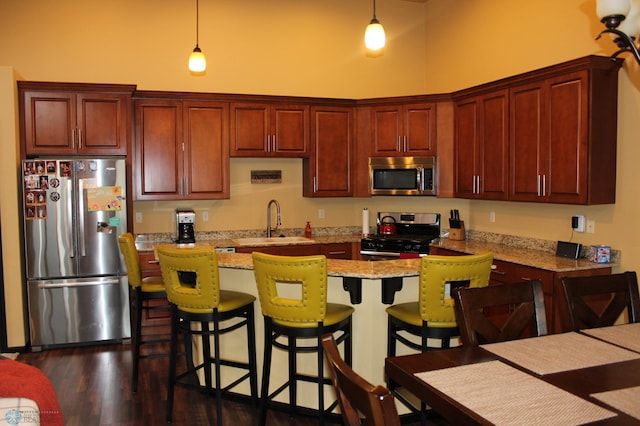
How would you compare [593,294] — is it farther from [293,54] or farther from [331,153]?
[293,54]

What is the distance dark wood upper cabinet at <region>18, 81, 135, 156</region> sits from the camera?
4.87 meters

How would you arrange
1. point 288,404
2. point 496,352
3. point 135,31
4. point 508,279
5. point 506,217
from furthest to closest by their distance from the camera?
point 135,31
point 506,217
point 508,279
point 288,404
point 496,352

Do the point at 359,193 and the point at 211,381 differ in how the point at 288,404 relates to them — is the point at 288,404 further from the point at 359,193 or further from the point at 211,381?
the point at 359,193

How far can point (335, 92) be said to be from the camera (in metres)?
6.24

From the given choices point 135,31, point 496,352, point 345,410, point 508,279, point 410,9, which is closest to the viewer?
point 345,410

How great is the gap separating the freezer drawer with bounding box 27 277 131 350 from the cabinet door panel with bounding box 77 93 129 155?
4.10 ft

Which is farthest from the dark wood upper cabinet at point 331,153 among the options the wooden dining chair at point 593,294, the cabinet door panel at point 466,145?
the wooden dining chair at point 593,294

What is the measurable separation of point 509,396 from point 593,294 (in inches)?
47.9

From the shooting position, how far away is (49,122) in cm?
492

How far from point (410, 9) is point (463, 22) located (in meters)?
0.94

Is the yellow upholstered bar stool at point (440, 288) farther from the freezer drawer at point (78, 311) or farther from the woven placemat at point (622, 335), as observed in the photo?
the freezer drawer at point (78, 311)

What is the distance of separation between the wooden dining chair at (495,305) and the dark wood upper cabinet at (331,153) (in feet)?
12.1

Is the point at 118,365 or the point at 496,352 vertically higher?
the point at 496,352

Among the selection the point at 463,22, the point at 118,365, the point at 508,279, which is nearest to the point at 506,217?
the point at 508,279
